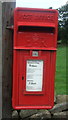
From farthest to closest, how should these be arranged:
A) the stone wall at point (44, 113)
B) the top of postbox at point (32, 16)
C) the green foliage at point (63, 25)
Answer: the green foliage at point (63, 25), the stone wall at point (44, 113), the top of postbox at point (32, 16)

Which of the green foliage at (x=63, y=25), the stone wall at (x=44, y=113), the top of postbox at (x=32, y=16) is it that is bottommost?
the green foliage at (x=63, y=25)

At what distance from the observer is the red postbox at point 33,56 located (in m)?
3.02

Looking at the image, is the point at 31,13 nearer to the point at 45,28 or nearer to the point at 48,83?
the point at 45,28

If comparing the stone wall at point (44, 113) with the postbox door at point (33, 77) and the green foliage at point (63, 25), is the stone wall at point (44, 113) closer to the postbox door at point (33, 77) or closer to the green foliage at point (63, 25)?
the postbox door at point (33, 77)

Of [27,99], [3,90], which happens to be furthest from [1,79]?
[27,99]

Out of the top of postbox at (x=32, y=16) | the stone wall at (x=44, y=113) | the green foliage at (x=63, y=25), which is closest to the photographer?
the top of postbox at (x=32, y=16)

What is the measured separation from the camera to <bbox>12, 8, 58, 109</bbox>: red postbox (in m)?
3.02

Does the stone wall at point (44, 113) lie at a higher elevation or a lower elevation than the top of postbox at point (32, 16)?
lower

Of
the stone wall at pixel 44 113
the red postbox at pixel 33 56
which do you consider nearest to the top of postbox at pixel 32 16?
the red postbox at pixel 33 56

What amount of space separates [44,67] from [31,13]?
0.65 m

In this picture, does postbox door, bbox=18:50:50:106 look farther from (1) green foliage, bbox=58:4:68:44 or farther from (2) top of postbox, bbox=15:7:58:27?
(1) green foliage, bbox=58:4:68:44

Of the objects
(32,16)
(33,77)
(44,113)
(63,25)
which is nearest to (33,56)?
(33,77)

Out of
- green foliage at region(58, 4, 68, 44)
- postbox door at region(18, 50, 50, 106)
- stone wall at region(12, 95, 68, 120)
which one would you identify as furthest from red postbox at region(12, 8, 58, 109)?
green foliage at region(58, 4, 68, 44)

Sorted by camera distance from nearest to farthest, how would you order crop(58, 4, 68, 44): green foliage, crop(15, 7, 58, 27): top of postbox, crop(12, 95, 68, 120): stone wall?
crop(15, 7, 58, 27): top of postbox
crop(12, 95, 68, 120): stone wall
crop(58, 4, 68, 44): green foliage
